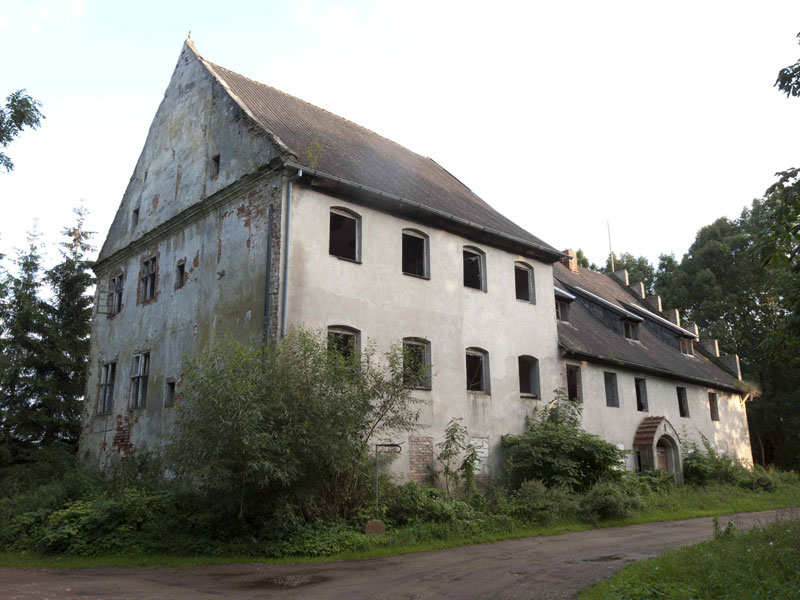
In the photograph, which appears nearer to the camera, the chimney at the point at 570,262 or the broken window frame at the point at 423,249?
the broken window frame at the point at 423,249

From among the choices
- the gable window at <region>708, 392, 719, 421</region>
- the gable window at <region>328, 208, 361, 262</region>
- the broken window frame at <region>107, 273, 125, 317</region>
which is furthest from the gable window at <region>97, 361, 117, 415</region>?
the gable window at <region>708, 392, 719, 421</region>

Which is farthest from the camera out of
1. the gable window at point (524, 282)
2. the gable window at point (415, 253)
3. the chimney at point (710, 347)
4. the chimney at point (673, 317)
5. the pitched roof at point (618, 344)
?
the chimney at point (710, 347)

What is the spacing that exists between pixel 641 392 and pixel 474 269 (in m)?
9.90

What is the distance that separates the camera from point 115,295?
22.4m

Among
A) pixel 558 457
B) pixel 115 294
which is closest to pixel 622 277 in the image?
pixel 558 457

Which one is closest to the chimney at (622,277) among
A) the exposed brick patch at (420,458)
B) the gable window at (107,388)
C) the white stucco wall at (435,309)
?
the white stucco wall at (435,309)

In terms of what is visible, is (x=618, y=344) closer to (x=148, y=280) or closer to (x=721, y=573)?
(x=148, y=280)

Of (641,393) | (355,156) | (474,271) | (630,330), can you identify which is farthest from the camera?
(630,330)

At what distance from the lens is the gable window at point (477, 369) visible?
62.1ft

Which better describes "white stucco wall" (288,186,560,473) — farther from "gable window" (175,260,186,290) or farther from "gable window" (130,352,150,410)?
"gable window" (130,352,150,410)

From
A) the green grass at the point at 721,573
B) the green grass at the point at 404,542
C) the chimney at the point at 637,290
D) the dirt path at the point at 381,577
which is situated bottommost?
the dirt path at the point at 381,577

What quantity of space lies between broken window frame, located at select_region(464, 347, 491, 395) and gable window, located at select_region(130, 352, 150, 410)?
9484 mm

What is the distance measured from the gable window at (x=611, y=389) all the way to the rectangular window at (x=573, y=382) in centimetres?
190

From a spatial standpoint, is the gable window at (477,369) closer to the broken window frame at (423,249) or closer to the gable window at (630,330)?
the broken window frame at (423,249)
